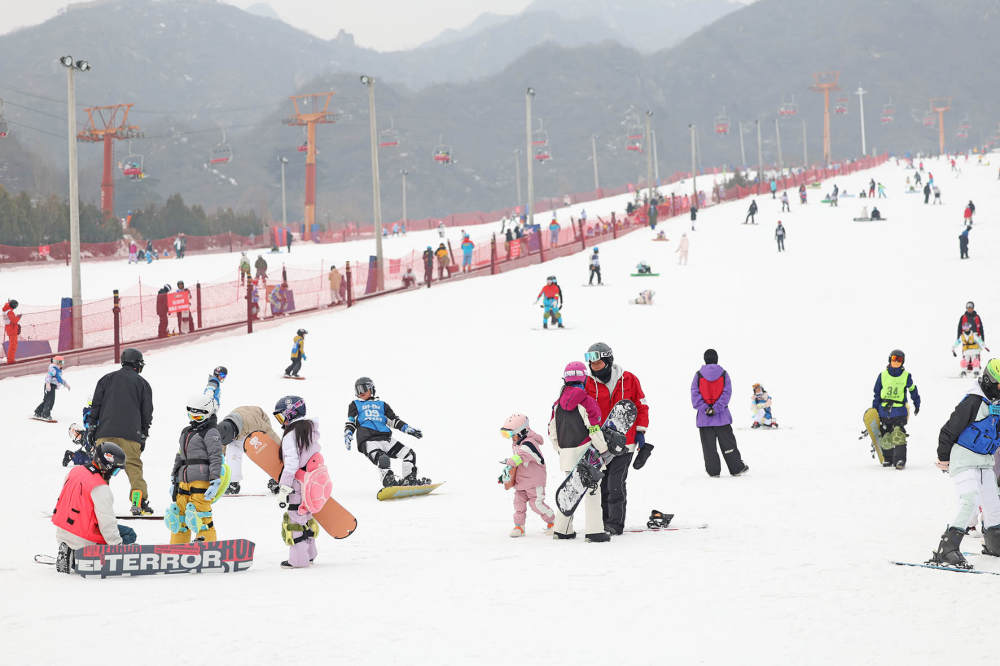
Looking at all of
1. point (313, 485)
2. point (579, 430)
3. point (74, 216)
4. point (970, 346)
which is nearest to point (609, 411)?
point (579, 430)

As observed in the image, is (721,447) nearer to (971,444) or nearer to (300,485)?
(971,444)

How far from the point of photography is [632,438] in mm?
9086

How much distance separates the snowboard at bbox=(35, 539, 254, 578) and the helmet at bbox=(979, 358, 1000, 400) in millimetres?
5442

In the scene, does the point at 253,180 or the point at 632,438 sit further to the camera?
the point at 253,180

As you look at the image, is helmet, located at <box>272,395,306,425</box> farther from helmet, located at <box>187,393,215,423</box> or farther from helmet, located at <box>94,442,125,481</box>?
helmet, located at <box>94,442,125,481</box>

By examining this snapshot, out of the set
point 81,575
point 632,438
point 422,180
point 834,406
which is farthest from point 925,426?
point 422,180

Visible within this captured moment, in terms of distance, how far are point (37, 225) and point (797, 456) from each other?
2023 inches

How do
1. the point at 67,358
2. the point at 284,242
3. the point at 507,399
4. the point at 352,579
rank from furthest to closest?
1. the point at 284,242
2. the point at 67,358
3. the point at 507,399
4. the point at 352,579

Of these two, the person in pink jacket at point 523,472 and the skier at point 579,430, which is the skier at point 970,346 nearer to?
the person in pink jacket at point 523,472

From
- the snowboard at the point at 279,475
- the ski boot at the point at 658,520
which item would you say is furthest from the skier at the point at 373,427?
the ski boot at the point at 658,520

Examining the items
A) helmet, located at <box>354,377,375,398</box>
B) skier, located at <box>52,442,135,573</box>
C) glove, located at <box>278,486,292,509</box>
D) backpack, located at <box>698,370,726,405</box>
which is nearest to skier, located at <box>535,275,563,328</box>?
backpack, located at <box>698,370,726,405</box>

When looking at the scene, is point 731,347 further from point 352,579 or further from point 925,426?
point 352,579

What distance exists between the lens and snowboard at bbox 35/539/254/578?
7863mm

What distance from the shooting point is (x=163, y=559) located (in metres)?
8.00
